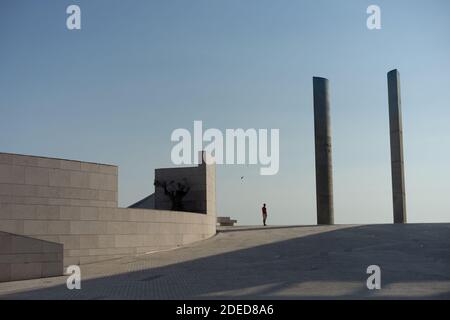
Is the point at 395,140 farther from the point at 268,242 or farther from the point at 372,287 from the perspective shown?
the point at 372,287

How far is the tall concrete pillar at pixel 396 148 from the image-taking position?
38.8m

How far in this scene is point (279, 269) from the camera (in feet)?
61.9

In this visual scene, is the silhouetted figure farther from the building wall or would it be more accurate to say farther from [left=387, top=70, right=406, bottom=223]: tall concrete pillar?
[left=387, top=70, right=406, bottom=223]: tall concrete pillar

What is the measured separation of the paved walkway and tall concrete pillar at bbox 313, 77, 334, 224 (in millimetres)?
8828

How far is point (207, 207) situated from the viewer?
2950 cm

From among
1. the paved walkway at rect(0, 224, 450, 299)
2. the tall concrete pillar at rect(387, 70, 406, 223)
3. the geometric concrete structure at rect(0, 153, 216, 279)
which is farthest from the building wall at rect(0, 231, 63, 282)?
the tall concrete pillar at rect(387, 70, 406, 223)

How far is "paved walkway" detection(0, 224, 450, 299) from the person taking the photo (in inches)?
579

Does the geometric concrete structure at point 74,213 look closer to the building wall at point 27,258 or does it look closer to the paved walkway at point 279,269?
the building wall at point 27,258

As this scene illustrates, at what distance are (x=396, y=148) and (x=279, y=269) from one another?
22908 millimetres

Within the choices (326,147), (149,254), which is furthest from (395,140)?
(149,254)

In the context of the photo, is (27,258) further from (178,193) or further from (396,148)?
(396,148)
